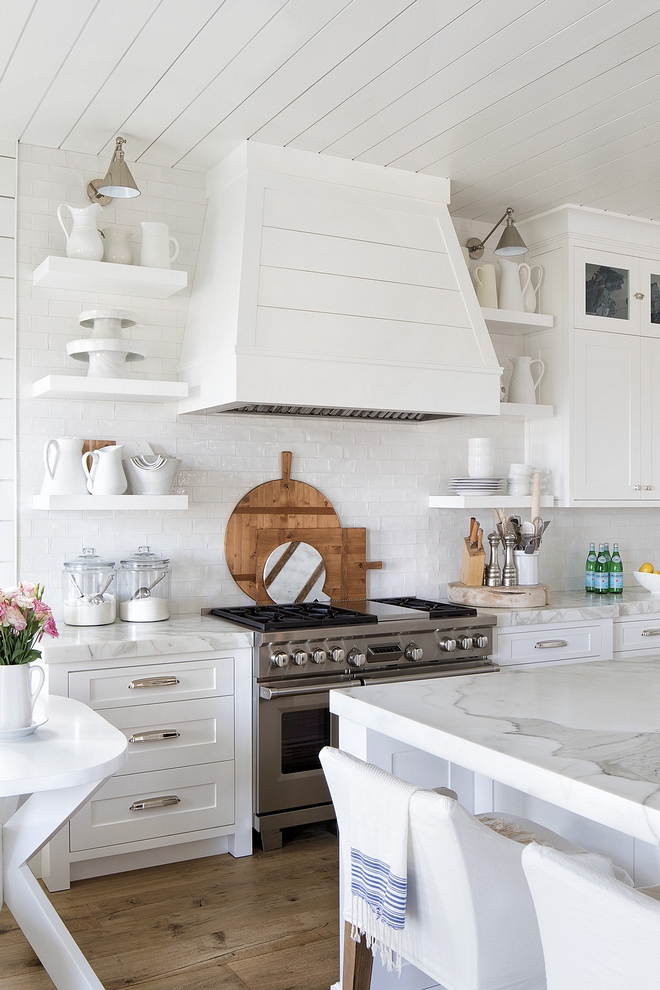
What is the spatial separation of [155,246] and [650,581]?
297 centimetres

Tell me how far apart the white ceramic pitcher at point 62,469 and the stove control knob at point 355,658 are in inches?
49.0

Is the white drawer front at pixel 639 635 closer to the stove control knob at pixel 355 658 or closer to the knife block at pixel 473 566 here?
the knife block at pixel 473 566

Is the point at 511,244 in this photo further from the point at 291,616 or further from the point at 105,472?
the point at 105,472

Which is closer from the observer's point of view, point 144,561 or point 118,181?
point 118,181

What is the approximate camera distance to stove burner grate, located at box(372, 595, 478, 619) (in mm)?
3799

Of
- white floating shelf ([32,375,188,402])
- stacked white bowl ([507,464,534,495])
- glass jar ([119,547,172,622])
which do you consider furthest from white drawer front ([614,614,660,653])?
white floating shelf ([32,375,188,402])

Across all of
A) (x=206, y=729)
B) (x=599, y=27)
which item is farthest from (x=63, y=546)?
(x=599, y=27)

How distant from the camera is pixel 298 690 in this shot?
11.1 ft

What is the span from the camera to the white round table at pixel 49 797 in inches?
80.4

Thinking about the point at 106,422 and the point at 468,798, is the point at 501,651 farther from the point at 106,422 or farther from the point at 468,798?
the point at 106,422

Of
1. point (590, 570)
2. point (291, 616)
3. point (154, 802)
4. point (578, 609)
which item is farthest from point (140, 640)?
point (590, 570)

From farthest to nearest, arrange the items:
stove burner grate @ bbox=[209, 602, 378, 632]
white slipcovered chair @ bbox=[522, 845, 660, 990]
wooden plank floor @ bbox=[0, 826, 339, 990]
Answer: stove burner grate @ bbox=[209, 602, 378, 632] → wooden plank floor @ bbox=[0, 826, 339, 990] → white slipcovered chair @ bbox=[522, 845, 660, 990]

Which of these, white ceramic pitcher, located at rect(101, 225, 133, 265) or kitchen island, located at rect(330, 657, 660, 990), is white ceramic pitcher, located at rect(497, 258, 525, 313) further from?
kitchen island, located at rect(330, 657, 660, 990)

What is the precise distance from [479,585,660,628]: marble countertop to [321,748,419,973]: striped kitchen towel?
7.47ft
